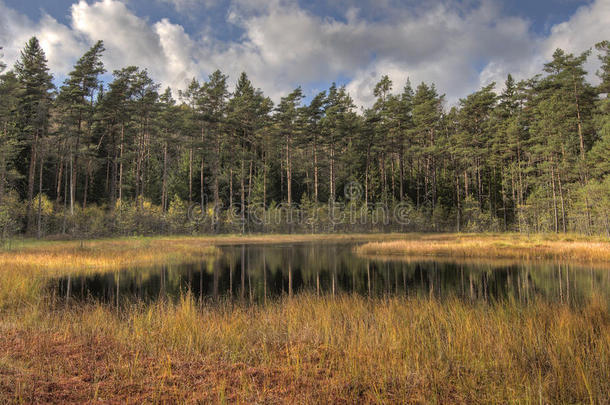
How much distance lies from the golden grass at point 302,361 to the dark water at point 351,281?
4794 millimetres

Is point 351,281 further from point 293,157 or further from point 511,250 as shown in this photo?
point 293,157

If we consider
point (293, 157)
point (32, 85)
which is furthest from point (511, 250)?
point (32, 85)

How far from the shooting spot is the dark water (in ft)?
37.6

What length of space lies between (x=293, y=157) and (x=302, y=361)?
5752 cm

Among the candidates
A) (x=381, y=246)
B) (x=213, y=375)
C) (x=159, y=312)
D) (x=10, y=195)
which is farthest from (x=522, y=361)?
(x=10, y=195)

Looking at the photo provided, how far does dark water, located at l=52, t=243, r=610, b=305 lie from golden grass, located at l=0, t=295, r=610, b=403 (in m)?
4.79

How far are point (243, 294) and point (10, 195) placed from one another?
3756cm

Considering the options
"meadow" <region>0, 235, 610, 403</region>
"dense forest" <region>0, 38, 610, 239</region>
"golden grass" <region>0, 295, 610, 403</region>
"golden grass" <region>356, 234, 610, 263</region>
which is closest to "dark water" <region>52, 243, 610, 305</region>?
"golden grass" <region>356, 234, 610, 263</region>

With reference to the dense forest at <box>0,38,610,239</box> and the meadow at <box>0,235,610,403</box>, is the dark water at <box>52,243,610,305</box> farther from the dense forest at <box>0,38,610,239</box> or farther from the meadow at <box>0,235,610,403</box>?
the dense forest at <box>0,38,610,239</box>

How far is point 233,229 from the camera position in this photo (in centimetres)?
4734

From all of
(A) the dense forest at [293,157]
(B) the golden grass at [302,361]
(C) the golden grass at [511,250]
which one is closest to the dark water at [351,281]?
(C) the golden grass at [511,250]

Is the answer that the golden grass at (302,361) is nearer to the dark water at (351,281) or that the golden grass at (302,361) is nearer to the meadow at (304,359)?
the meadow at (304,359)

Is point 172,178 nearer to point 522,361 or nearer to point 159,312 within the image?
point 159,312

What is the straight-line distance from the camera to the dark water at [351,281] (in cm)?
1146
